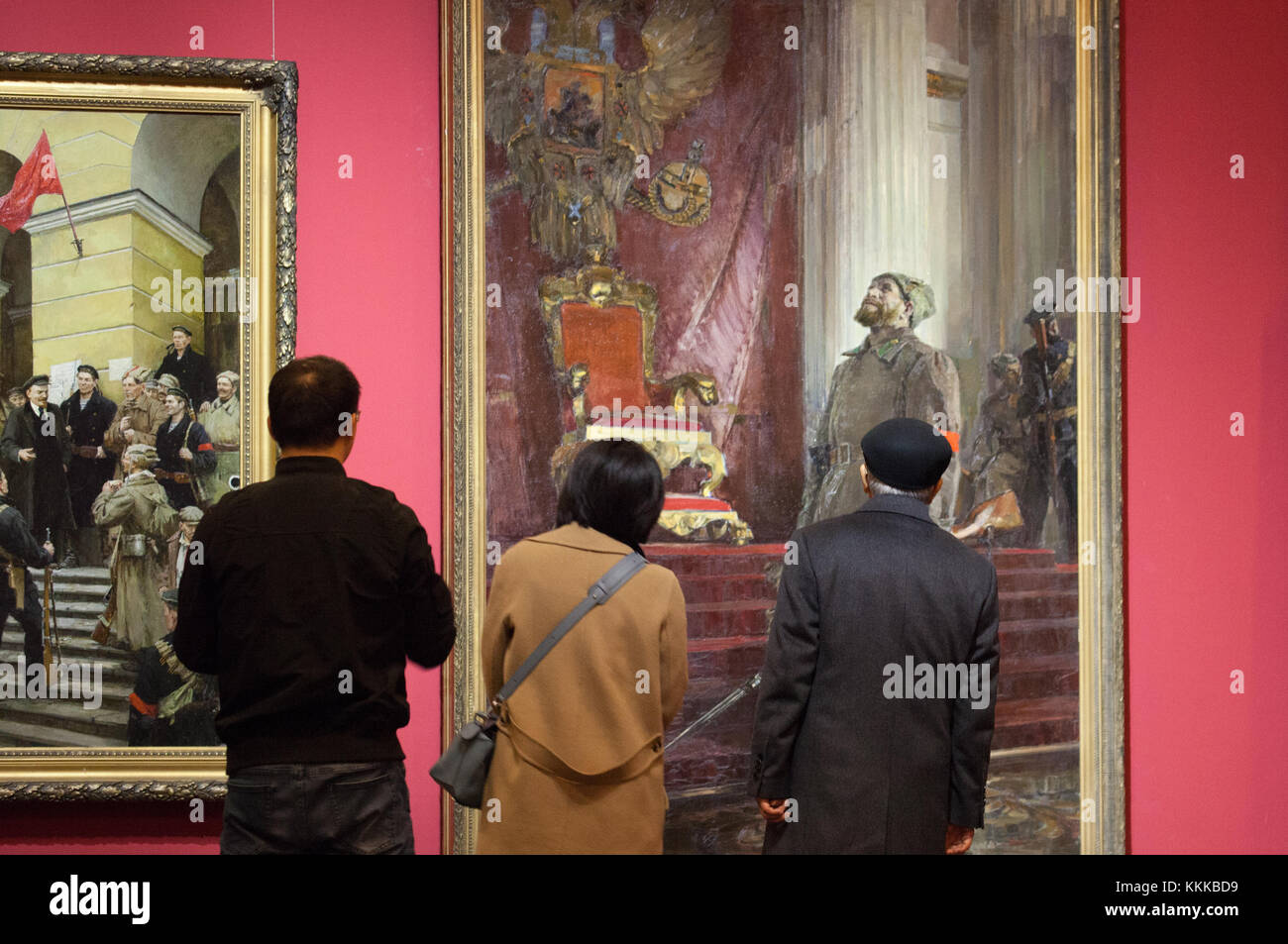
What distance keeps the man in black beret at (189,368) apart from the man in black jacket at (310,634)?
145 cm

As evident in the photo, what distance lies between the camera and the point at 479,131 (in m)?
4.14

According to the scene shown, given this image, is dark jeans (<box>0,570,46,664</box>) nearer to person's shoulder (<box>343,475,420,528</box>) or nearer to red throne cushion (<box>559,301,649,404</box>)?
person's shoulder (<box>343,475,420,528</box>)

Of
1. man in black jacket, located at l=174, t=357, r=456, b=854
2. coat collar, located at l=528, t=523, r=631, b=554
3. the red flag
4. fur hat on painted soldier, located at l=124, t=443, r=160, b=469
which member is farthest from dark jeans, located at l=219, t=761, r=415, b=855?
the red flag

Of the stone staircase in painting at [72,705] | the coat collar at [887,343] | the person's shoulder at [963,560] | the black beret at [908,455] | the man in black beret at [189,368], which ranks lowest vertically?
the stone staircase in painting at [72,705]

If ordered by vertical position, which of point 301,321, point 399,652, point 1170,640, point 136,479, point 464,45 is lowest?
point 1170,640

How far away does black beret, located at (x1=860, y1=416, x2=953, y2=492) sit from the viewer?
3143 mm

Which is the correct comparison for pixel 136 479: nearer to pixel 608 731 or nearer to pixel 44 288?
pixel 44 288

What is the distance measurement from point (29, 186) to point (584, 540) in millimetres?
2580

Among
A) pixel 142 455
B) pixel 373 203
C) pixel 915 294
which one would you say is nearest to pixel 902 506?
pixel 915 294

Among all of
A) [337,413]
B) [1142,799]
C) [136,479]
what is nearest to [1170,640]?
[1142,799]

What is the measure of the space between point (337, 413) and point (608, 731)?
1.09m

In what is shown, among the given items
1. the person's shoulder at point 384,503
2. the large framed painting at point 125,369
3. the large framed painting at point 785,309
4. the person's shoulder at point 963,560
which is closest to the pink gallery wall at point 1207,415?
the large framed painting at point 785,309

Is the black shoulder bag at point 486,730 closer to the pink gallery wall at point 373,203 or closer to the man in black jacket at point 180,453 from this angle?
the pink gallery wall at point 373,203

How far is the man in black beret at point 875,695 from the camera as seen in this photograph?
3043 millimetres
